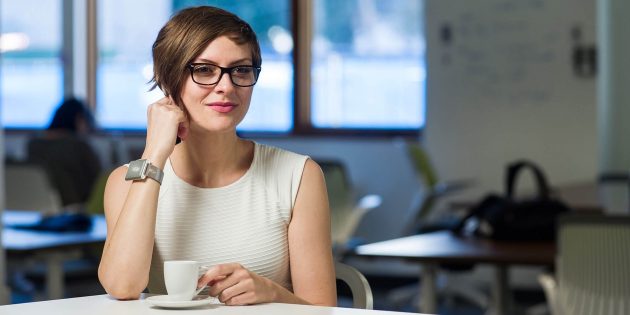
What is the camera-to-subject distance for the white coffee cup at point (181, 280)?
1.76 metres

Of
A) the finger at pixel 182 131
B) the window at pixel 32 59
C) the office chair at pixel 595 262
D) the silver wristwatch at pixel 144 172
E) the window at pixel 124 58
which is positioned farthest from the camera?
the window at pixel 32 59

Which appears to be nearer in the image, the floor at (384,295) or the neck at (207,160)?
the neck at (207,160)

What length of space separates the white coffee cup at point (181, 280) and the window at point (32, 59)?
798cm

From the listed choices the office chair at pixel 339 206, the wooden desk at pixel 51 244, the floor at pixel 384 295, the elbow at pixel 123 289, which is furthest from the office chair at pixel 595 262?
the office chair at pixel 339 206

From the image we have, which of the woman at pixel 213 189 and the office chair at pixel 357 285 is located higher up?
the woman at pixel 213 189

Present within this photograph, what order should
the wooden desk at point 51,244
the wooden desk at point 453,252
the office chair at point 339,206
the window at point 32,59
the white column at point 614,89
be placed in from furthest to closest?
1. the window at point 32,59
2. the white column at point 614,89
3. the office chair at point 339,206
4. the wooden desk at point 51,244
5. the wooden desk at point 453,252

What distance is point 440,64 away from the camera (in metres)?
7.74

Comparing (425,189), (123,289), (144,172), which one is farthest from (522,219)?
(425,189)

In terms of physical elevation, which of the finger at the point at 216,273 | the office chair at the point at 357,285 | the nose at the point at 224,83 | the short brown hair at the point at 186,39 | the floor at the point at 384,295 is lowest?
the floor at the point at 384,295

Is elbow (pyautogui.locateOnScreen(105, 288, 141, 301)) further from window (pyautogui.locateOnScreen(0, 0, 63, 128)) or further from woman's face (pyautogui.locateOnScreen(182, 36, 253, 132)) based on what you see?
window (pyautogui.locateOnScreen(0, 0, 63, 128))

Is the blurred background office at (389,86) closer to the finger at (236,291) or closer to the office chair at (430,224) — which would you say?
the office chair at (430,224)

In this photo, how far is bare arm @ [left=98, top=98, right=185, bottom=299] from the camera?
1919 millimetres

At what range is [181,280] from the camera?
1.76 m

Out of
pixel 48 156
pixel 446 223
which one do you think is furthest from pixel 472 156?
pixel 48 156
